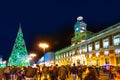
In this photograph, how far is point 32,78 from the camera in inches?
779

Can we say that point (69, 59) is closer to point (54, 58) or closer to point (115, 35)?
point (54, 58)

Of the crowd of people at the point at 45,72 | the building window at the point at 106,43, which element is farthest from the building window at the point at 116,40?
the crowd of people at the point at 45,72

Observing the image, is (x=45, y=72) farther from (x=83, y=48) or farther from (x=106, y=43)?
(x=83, y=48)

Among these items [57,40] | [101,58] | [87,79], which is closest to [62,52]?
[57,40]

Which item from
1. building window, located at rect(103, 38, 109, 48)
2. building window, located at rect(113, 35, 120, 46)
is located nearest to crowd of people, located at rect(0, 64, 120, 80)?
building window, located at rect(113, 35, 120, 46)

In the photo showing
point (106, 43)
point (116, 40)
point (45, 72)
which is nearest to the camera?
point (45, 72)

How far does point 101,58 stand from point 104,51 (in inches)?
101

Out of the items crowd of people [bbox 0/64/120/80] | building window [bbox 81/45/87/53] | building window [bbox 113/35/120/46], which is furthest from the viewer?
building window [bbox 81/45/87/53]

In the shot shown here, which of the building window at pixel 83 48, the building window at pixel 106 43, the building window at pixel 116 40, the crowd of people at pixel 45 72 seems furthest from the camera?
the building window at pixel 83 48

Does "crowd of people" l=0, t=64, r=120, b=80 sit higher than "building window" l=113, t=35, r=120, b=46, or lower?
lower

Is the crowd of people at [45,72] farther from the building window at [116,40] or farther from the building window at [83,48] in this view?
the building window at [83,48]

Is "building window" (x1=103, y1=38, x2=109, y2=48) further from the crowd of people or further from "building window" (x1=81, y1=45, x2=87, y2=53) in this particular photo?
the crowd of people

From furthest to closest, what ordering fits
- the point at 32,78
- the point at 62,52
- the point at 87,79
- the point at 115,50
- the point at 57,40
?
the point at 57,40
the point at 62,52
the point at 115,50
the point at 32,78
the point at 87,79

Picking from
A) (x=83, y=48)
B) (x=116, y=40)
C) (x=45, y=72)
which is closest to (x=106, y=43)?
(x=116, y=40)
